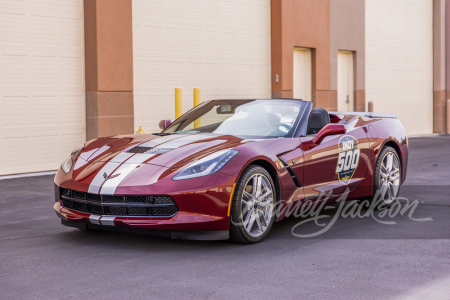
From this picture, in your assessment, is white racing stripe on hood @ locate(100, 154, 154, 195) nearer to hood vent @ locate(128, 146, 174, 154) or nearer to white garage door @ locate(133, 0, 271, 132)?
hood vent @ locate(128, 146, 174, 154)

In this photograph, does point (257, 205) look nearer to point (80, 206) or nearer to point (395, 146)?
point (80, 206)

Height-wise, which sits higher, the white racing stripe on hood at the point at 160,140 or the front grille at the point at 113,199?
the white racing stripe on hood at the point at 160,140

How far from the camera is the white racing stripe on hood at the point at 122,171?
5.23 metres

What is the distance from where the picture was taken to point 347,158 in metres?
6.80

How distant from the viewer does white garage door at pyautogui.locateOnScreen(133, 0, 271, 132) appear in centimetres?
1376

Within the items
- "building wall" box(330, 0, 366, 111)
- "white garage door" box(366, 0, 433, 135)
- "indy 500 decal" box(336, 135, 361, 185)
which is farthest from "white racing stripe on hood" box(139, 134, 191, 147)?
"white garage door" box(366, 0, 433, 135)

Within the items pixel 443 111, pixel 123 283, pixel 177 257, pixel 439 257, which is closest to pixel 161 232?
pixel 177 257

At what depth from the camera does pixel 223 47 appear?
1548 centimetres

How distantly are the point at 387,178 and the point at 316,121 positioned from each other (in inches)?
58.6

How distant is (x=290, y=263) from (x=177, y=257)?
87 centimetres

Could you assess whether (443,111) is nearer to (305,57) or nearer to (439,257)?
(305,57)

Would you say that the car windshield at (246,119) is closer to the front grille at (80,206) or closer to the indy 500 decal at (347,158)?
the indy 500 decal at (347,158)

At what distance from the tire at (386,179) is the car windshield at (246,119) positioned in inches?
50.6

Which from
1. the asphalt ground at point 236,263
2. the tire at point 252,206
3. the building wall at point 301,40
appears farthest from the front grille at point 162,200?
the building wall at point 301,40
